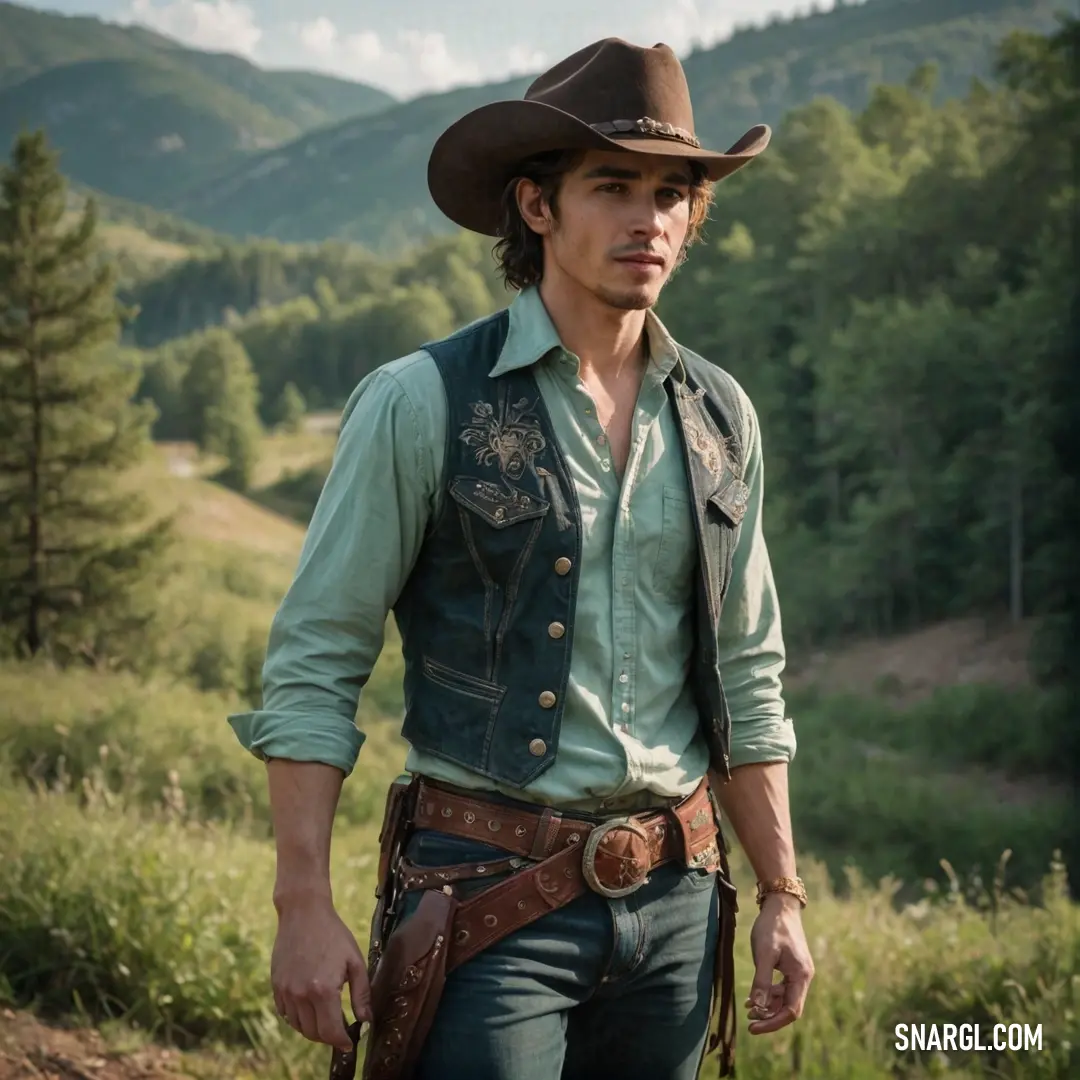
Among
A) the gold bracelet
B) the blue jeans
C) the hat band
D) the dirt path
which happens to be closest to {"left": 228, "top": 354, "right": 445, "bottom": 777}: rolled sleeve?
the blue jeans

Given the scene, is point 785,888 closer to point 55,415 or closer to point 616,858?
point 616,858

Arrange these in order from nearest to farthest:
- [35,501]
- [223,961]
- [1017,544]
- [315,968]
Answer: [315,968]
[223,961]
[35,501]
[1017,544]

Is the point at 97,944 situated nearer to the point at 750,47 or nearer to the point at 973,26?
the point at 973,26

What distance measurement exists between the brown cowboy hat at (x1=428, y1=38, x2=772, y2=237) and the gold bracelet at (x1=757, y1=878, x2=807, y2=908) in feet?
3.96

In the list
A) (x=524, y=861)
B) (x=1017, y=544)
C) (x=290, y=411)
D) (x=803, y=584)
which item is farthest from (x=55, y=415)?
(x=290, y=411)

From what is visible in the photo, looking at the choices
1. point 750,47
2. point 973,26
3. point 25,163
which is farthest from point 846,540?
point 750,47

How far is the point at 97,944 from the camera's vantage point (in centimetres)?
429

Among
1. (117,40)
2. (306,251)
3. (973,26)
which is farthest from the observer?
(973,26)

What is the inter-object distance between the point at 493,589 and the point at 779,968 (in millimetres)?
842

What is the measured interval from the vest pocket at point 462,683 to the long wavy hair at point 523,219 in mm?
722

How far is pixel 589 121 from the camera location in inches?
88.1

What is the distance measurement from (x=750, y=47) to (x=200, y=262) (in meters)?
95.1

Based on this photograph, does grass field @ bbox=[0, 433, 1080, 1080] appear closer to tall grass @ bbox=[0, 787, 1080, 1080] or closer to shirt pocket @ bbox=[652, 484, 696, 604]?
tall grass @ bbox=[0, 787, 1080, 1080]

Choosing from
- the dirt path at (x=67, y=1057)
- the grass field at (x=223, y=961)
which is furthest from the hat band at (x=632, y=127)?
the dirt path at (x=67, y=1057)
